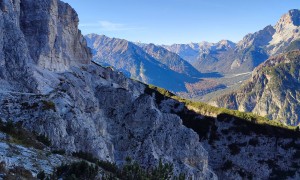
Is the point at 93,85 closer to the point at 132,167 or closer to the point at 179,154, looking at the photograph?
the point at 179,154

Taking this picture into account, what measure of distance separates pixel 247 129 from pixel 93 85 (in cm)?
5375

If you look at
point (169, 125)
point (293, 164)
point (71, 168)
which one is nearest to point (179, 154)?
point (169, 125)

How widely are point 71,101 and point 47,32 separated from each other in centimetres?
2458

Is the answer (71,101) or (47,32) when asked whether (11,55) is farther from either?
(47,32)

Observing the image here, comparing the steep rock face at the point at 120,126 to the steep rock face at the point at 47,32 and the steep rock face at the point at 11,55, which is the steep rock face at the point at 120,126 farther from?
the steep rock face at the point at 11,55

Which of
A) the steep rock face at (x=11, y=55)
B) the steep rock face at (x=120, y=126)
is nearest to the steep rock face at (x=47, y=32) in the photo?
the steep rock face at (x=120, y=126)

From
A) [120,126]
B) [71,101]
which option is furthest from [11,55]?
[120,126]

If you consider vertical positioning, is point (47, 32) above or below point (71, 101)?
above

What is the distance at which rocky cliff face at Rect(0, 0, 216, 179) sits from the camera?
4581 cm

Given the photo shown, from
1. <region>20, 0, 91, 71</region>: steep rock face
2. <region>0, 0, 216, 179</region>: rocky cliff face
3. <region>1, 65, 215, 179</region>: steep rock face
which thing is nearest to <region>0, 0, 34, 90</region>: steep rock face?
<region>0, 0, 216, 179</region>: rocky cliff face

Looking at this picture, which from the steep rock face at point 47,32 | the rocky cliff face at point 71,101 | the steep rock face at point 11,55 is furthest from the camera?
the steep rock face at point 47,32

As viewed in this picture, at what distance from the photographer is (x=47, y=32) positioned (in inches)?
2908

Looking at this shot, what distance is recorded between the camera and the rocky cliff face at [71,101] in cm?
4581

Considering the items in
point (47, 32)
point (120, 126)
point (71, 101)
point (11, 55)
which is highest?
point (47, 32)
